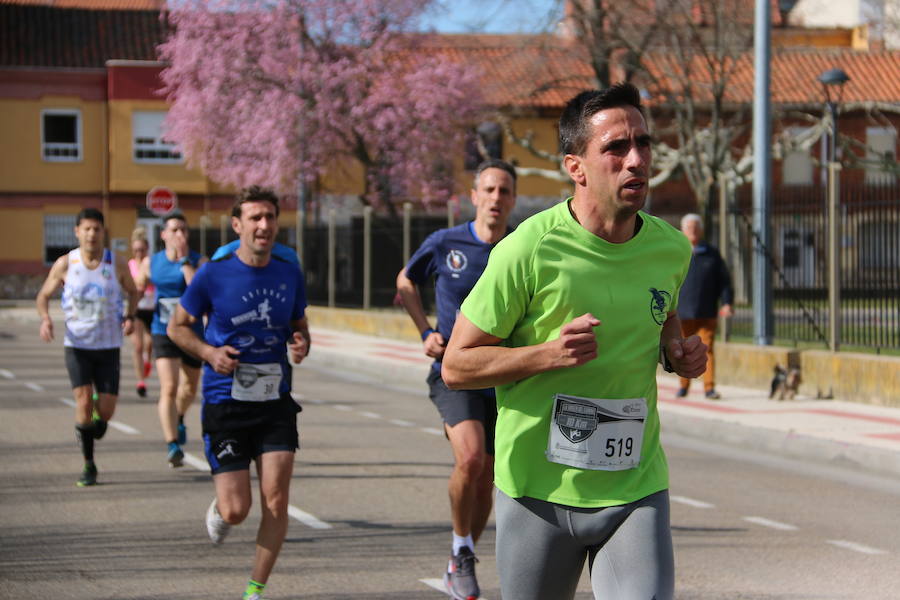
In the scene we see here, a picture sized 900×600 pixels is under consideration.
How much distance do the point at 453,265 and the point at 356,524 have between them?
207 cm

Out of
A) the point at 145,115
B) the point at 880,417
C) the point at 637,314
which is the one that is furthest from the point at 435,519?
the point at 145,115

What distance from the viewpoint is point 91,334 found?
392 inches

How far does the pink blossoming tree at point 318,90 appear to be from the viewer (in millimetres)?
34312

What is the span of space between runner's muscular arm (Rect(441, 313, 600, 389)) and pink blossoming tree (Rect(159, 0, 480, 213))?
97.8ft

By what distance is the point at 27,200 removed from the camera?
4819 cm

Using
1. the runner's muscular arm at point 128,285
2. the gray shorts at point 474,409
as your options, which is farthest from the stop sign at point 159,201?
the gray shorts at point 474,409

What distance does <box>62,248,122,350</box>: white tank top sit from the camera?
392 inches

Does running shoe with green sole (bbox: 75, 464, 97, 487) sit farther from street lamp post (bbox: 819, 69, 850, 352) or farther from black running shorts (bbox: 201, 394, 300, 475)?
street lamp post (bbox: 819, 69, 850, 352)

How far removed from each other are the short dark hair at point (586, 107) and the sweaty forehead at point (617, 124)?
0.02 meters

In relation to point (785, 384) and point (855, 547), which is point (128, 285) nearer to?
point (855, 547)

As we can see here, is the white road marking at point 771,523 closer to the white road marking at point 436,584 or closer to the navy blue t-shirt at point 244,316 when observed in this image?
the white road marking at point 436,584

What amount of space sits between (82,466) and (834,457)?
223 inches

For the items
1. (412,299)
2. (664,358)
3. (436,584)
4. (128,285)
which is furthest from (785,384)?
(664,358)

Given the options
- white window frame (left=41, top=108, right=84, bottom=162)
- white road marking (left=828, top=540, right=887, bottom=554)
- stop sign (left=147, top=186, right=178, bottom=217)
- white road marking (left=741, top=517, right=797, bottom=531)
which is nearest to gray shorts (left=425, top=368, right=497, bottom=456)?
white road marking (left=828, top=540, right=887, bottom=554)
